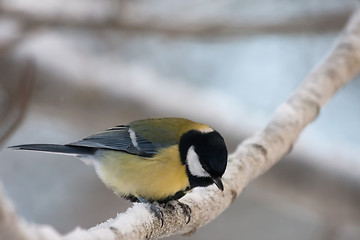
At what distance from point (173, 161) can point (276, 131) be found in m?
0.30

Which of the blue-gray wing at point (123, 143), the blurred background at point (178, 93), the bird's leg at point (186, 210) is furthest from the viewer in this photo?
the blurred background at point (178, 93)

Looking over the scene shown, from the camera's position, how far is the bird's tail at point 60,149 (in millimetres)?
1266

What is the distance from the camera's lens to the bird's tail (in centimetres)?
127

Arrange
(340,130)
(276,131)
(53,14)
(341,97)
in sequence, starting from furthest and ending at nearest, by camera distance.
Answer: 1. (341,97)
2. (340,130)
3. (53,14)
4. (276,131)

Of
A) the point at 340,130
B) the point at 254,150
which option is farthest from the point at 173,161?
the point at 340,130

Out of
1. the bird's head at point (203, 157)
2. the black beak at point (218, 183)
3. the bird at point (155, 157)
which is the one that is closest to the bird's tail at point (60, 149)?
the bird at point (155, 157)

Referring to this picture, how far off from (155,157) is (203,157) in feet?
0.40

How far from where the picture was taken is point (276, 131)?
147 centimetres

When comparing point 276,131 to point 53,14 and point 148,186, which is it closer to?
point 148,186

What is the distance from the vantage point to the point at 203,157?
1323 millimetres

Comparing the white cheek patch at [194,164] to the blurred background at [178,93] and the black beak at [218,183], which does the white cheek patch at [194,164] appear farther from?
the blurred background at [178,93]

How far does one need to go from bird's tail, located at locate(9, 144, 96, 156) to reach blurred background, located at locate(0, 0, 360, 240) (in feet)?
1.23

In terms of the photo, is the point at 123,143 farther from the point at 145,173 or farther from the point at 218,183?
the point at 218,183

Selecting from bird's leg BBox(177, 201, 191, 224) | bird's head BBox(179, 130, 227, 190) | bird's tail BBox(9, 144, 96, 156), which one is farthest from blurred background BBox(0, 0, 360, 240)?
bird's leg BBox(177, 201, 191, 224)
